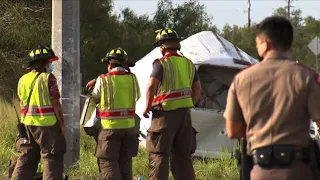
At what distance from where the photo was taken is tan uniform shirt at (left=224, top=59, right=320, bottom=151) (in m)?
3.85

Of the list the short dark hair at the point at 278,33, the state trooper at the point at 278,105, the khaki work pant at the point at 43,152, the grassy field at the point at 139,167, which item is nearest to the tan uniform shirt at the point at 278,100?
the state trooper at the point at 278,105

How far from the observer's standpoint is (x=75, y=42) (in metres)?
8.55

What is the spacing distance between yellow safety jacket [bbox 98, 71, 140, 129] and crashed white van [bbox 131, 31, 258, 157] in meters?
2.83

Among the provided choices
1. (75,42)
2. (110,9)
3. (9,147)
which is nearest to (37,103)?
(75,42)

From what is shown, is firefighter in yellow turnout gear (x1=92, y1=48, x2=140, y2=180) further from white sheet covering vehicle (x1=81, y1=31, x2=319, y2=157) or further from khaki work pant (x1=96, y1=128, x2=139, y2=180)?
white sheet covering vehicle (x1=81, y1=31, x2=319, y2=157)

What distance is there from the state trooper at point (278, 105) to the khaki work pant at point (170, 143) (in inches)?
124

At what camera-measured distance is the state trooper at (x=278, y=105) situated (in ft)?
12.7

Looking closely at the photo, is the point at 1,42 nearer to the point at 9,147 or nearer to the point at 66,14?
the point at 9,147

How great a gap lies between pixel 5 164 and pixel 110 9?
14.7 meters

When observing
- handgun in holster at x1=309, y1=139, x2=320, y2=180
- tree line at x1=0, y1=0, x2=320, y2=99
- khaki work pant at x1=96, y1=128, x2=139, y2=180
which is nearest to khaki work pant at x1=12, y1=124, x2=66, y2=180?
khaki work pant at x1=96, y1=128, x2=139, y2=180

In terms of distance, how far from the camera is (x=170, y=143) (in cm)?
716

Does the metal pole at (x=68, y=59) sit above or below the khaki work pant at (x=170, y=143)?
above

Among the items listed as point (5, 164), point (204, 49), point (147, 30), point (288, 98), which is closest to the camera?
point (288, 98)

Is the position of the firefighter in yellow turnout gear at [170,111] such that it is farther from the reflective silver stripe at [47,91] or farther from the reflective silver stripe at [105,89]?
the reflective silver stripe at [47,91]
